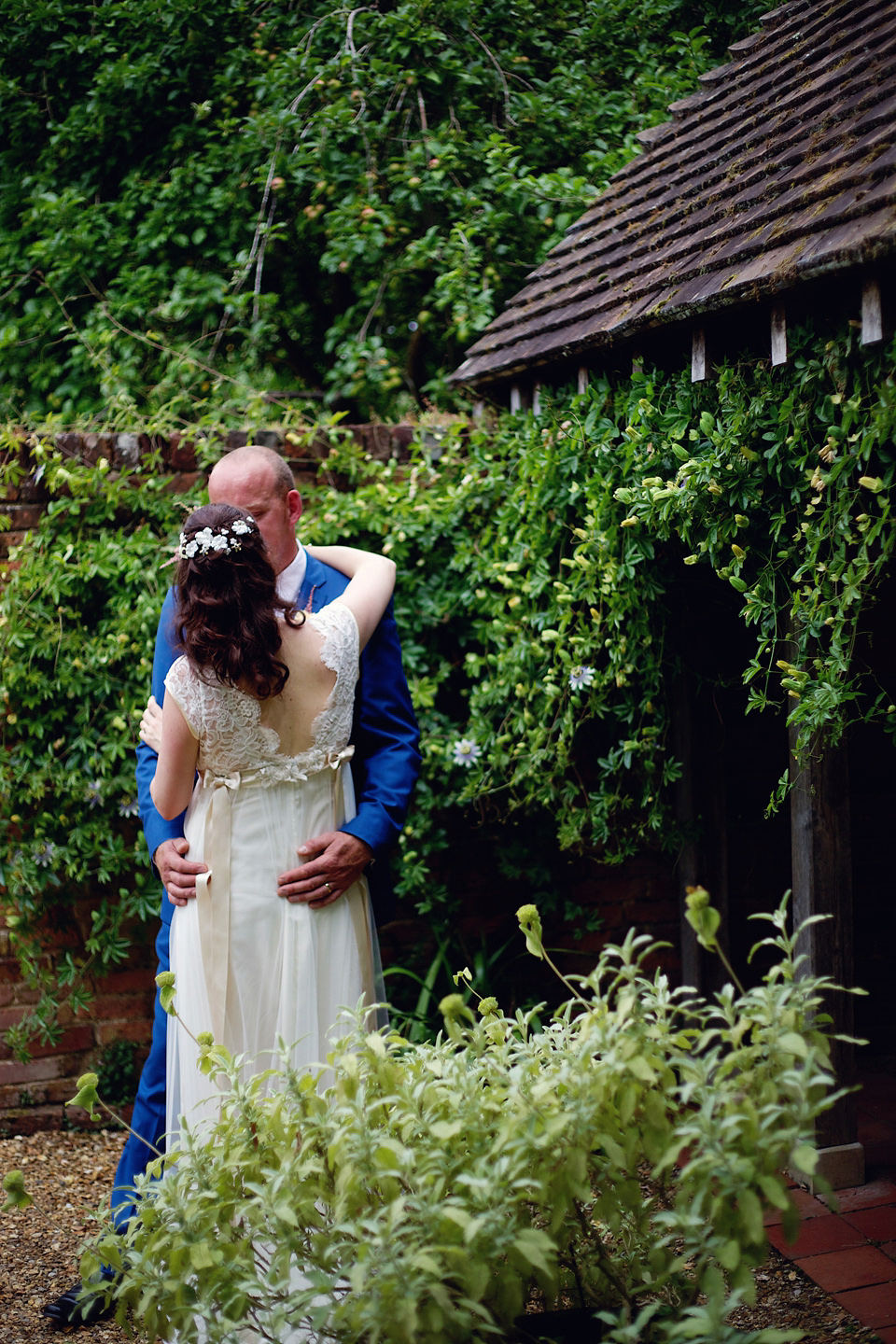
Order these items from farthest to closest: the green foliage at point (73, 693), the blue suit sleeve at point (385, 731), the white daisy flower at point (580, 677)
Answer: the green foliage at point (73, 693) → the white daisy flower at point (580, 677) → the blue suit sleeve at point (385, 731)

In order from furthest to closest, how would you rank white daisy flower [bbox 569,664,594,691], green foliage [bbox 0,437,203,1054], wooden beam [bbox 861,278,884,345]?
green foliage [bbox 0,437,203,1054], white daisy flower [bbox 569,664,594,691], wooden beam [bbox 861,278,884,345]

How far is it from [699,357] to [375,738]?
1.29 metres

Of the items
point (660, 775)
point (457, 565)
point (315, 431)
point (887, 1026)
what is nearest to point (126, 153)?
point (315, 431)

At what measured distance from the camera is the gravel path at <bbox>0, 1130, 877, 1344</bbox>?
8.66 feet

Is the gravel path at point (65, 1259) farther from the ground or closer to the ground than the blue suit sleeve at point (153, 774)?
closer to the ground

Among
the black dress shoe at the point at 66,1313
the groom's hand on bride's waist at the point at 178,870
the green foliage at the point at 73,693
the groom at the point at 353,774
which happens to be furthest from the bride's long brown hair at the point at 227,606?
the black dress shoe at the point at 66,1313

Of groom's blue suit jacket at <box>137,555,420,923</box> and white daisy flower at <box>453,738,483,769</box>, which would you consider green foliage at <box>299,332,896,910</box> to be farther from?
groom's blue suit jacket at <box>137,555,420,923</box>

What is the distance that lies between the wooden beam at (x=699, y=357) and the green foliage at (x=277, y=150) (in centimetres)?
271

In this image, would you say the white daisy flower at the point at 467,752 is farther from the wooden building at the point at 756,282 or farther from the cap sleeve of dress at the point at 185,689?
the cap sleeve of dress at the point at 185,689

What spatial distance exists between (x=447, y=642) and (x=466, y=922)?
1158mm

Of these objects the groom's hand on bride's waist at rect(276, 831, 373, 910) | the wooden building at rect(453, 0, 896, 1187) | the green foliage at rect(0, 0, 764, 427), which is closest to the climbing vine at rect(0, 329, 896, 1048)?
the wooden building at rect(453, 0, 896, 1187)

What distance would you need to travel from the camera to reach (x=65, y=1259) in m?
3.12

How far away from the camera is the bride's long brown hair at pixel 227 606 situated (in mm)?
2152

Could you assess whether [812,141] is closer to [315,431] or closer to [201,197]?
[315,431]
